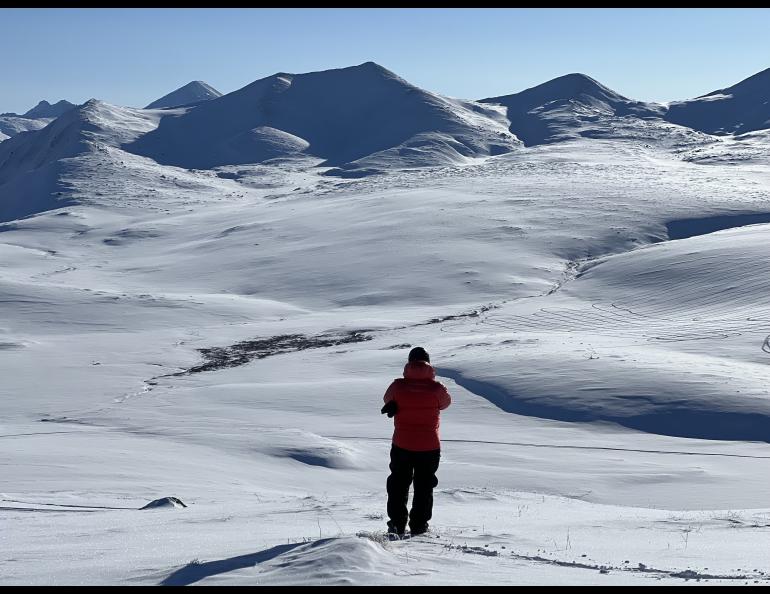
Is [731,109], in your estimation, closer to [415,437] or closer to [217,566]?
[415,437]

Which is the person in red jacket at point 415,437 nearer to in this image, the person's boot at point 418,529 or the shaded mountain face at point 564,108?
the person's boot at point 418,529

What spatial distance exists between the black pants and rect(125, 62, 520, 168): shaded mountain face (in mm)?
77659

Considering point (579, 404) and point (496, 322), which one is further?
point (496, 322)

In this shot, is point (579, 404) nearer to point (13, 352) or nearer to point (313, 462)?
point (313, 462)

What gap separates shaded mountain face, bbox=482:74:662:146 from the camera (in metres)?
101

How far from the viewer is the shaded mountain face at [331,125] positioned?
9431 cm

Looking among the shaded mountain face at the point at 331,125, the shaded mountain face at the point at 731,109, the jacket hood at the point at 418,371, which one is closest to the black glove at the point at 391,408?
the jacket hood at the point at 418,371

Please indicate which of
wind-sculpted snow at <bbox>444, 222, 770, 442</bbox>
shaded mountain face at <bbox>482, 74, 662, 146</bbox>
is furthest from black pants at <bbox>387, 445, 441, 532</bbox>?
shaded mountain face at <bbox>482, 74, 662, 146</bbox>

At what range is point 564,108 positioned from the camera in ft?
362

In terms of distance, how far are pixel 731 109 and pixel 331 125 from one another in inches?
1858

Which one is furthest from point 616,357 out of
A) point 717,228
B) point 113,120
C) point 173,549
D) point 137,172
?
point 113,120

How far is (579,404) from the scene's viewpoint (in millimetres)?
18531

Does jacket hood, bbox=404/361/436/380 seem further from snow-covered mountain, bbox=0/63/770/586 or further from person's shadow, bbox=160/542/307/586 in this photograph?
person's shadow, bbox=160/542/307/586

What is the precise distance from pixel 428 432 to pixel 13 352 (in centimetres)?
2102
